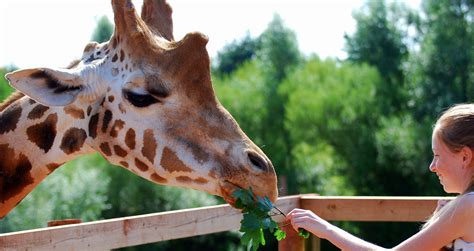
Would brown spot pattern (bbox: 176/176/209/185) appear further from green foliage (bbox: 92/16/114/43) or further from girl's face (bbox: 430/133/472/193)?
green foliage (bbox: 92/16/114/43)

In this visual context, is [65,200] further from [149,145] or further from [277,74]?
[149,145]

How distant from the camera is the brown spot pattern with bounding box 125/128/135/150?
138 inches

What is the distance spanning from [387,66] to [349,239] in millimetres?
18385

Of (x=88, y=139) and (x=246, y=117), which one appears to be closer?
(x=88, y=139)

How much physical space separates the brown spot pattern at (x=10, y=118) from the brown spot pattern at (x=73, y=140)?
0.96 feet

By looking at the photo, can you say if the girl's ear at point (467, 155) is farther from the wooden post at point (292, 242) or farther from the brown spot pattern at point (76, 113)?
the wooden post at point (292, 242)

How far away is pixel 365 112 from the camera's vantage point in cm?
1922

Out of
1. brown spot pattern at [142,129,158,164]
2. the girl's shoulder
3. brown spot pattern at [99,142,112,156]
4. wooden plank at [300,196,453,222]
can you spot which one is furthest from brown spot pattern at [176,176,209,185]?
wooden plank at [300,196,453,222]

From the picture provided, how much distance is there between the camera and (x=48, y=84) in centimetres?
343

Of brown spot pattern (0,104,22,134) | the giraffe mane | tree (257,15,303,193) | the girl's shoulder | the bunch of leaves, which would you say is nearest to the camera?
the girl's shoulder

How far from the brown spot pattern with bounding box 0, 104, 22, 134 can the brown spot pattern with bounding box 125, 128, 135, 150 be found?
1.92 ft

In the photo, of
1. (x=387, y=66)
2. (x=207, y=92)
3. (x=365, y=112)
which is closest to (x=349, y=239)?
(x=207, y=92)

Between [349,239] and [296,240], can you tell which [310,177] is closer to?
[296,240]

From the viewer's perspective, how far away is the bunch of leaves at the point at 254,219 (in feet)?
9.96
